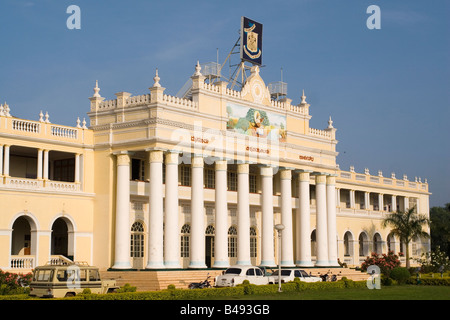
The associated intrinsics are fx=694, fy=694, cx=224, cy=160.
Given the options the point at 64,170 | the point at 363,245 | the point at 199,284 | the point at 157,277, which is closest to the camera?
the point at 199,284

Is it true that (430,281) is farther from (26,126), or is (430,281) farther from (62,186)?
(26,126)

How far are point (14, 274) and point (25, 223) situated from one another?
763cm

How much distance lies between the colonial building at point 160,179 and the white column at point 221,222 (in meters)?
0.06

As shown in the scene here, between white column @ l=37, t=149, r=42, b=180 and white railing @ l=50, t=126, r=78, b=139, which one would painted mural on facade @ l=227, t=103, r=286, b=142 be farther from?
white column @ l=37, t=149, r=42, b=180

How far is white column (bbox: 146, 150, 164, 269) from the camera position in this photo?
125ft

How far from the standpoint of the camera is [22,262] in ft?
120

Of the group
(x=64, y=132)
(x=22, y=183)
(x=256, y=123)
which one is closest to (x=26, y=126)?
(x=64, y=132)

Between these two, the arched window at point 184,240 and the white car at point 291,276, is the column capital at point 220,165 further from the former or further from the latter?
the white car at point 291,276

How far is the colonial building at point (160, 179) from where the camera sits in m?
38.0

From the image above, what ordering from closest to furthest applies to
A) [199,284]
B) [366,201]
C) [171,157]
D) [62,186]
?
1. [199,284]
2. [62,186]
3. [171,157]
4. [366,201]

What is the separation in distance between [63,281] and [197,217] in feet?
43.9

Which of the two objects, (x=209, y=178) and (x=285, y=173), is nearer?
(x=209, y=178)

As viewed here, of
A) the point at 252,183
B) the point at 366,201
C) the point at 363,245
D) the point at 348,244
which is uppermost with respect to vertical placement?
the point at 252,183

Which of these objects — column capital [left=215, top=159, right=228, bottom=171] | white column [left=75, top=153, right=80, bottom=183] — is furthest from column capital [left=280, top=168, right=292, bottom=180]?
white column [left=75, top=153, right=80, bottom=183]
